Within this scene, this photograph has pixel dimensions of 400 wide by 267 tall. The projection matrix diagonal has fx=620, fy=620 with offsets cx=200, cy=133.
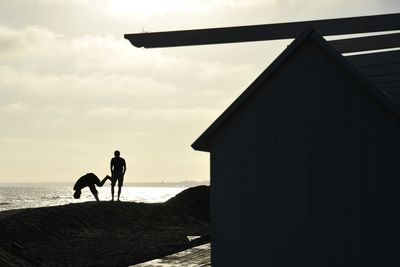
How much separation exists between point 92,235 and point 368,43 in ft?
34.8

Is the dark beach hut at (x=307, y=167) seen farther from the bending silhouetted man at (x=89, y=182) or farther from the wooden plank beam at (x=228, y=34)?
the bending silhouetted man at (x=89, y=182)

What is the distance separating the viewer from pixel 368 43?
1247 cm

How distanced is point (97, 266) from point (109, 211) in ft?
24.8

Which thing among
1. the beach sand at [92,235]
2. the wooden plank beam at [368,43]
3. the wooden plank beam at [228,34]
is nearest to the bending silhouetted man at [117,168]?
the beach sand at [92,235]

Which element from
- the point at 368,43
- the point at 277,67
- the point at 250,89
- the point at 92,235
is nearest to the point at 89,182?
the point at 92,235

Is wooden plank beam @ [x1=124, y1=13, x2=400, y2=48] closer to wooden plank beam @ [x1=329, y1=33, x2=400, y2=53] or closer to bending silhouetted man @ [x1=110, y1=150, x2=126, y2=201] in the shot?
wooden plank beam @ [x1=329, y1=33, x2=400, y2=53]

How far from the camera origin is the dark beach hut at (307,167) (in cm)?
851

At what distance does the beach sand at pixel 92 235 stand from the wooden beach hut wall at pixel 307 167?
596cm

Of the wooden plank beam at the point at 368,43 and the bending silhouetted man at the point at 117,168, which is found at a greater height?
the wooden plank beam at the point at 368,43

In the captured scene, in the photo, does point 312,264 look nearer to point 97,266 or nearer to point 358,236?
point 358,236

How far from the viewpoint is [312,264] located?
8891mm

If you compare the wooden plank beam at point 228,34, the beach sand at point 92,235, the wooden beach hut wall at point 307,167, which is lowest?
the beach sand at point 92,235

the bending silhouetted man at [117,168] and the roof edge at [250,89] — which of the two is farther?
the bending silhouetted man at [117,168]

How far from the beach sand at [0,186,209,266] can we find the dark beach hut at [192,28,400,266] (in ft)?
19.6
